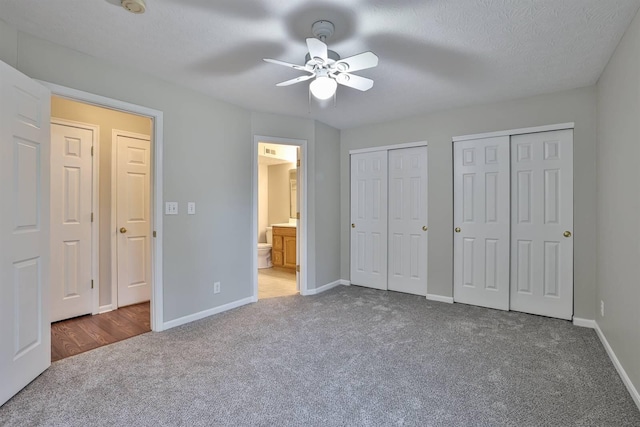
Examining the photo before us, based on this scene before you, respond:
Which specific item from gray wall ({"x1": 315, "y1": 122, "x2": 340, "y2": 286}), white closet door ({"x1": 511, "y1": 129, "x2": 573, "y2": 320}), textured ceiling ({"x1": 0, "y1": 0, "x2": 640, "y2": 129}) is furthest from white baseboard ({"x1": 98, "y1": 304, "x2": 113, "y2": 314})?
white closet door ({"x1": 511, "y1": 129, "x2": 573, "y2": 320})

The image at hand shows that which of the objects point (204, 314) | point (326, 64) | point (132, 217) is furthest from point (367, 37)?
point (132, 217)

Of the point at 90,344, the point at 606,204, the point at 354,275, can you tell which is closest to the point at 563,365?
the point at 606,204

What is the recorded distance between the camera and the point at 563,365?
229 cm

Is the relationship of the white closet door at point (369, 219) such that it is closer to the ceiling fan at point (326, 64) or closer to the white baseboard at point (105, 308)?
the ceiling fan at point (326, 64)

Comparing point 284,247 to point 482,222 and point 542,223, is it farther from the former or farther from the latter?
point 542,223

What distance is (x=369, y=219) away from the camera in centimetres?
446

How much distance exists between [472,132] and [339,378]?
9.77ft

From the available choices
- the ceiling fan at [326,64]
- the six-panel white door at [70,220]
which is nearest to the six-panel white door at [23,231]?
the six-panel white door at [70,220]

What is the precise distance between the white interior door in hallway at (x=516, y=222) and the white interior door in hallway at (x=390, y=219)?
0.46 meters

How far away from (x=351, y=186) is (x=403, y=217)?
875mm

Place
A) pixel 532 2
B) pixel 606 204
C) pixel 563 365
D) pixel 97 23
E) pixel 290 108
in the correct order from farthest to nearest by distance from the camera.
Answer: pixel 290 108, pixel 606 204, pixel 563 365, pixel 97 23, pixel 532 2

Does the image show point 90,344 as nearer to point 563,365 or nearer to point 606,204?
point 563,365

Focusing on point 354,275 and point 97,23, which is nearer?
point 97,23

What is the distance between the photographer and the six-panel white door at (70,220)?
3.19 m
